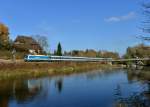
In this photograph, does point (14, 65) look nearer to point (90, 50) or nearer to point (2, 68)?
point (2, 68)

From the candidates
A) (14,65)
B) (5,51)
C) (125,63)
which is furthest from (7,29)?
(125,63)

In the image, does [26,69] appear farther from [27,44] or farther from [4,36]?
[27,44]

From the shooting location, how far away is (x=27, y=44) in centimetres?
10975

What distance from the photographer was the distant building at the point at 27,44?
4168 inches

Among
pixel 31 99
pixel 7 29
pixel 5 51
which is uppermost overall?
pixel 7 29

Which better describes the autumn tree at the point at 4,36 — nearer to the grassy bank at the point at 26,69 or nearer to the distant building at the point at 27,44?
the distant building at the point at 27,44

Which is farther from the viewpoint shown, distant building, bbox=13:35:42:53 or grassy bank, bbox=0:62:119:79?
distant building, bbox=13:35:42:53

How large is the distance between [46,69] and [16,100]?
138 ft

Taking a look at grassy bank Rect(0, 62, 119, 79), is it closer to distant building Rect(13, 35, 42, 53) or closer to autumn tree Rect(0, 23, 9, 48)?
autumn tree Rect(0, 23, 9, 48)

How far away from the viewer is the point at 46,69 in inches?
2734

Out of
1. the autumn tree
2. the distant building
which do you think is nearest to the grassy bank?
the autumn tree

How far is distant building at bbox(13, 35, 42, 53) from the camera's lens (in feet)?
347

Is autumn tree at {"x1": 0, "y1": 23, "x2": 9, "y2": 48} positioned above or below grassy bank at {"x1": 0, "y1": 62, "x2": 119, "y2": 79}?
above

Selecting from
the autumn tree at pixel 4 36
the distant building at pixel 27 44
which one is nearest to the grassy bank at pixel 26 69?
the autumn tree at pixel 4 36
